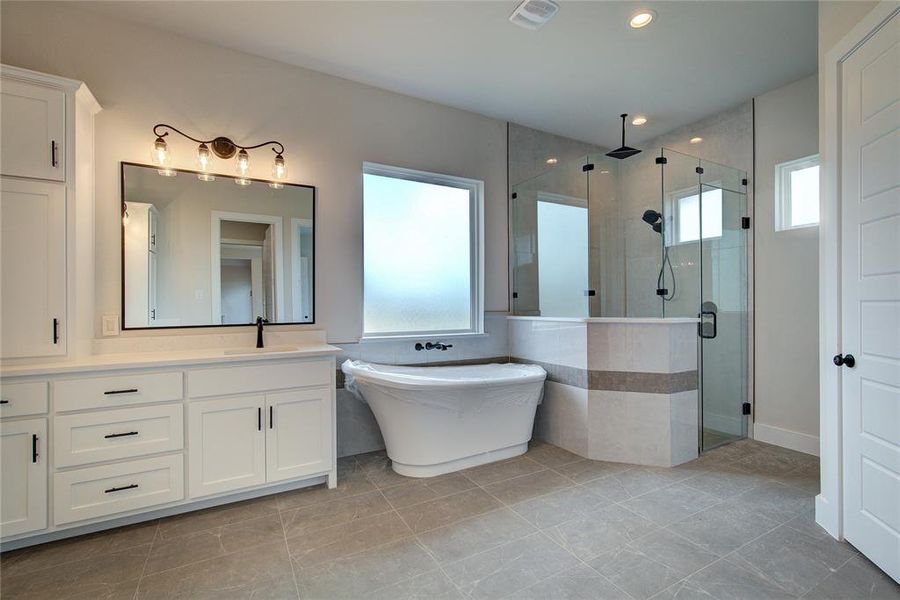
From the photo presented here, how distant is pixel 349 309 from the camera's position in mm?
2961

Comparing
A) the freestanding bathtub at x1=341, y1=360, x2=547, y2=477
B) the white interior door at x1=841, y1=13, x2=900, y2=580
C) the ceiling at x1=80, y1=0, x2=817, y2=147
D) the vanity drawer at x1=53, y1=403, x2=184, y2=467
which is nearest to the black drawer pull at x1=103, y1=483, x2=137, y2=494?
the vanity drawer at x1=53, y1=403, x2=184, y2=467

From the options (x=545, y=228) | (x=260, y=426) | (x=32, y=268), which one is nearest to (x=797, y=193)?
(x=545, y=228)

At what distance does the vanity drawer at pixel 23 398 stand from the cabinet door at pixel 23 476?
0.05 m

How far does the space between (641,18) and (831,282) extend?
177cm

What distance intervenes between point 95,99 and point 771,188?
182 inches

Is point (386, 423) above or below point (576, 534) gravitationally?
above

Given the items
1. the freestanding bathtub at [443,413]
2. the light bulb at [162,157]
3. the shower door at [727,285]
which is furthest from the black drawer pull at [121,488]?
the shower door at [727,285]

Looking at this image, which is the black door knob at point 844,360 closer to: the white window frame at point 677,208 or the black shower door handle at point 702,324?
the black shower door handle at point 702,324

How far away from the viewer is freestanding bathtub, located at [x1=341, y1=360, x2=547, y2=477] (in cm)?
251

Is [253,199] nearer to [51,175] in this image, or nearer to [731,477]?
[51,175]

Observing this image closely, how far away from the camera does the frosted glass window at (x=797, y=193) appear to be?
292cm

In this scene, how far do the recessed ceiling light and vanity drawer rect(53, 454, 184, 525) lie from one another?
11.5 ft

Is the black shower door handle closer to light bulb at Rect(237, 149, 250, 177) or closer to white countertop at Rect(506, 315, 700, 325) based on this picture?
white countertop at Rect(506, 315, 700, 325)

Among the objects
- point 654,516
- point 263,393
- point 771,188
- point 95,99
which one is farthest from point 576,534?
point 95,99
